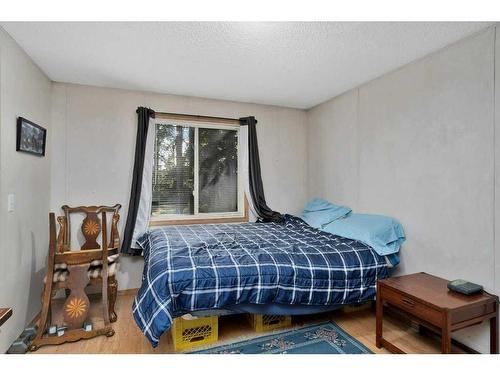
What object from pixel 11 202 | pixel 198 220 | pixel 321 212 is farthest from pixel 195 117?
pixel 11 202

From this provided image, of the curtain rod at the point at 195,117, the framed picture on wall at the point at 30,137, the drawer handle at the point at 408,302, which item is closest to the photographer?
the drawer handle at the point at 408,302

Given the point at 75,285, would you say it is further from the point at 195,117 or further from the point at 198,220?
the point at 195,117

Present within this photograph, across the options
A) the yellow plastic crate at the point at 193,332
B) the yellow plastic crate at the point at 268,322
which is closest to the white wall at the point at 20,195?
the yellow plastic crate at the point at 193,332

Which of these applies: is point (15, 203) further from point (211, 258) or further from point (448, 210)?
point (448, 210)

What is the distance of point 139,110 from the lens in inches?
129

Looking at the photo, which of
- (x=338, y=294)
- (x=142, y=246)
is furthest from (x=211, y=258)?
(x=142, y=246)

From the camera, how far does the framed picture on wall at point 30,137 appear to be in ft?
7.33

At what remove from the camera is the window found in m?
3.54

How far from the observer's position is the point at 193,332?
2150 mm

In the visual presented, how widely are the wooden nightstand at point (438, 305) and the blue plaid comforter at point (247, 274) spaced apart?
0.27m

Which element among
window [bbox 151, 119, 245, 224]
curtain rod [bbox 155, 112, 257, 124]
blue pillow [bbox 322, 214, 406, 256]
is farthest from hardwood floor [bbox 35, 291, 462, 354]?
curtain rod [bbox 155, 112, 257, 124]

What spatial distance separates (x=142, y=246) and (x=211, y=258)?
1.30 metres

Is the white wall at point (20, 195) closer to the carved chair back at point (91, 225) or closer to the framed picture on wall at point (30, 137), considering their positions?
the framed picture on wall at point (30, 137)

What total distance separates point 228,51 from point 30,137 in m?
1.86
